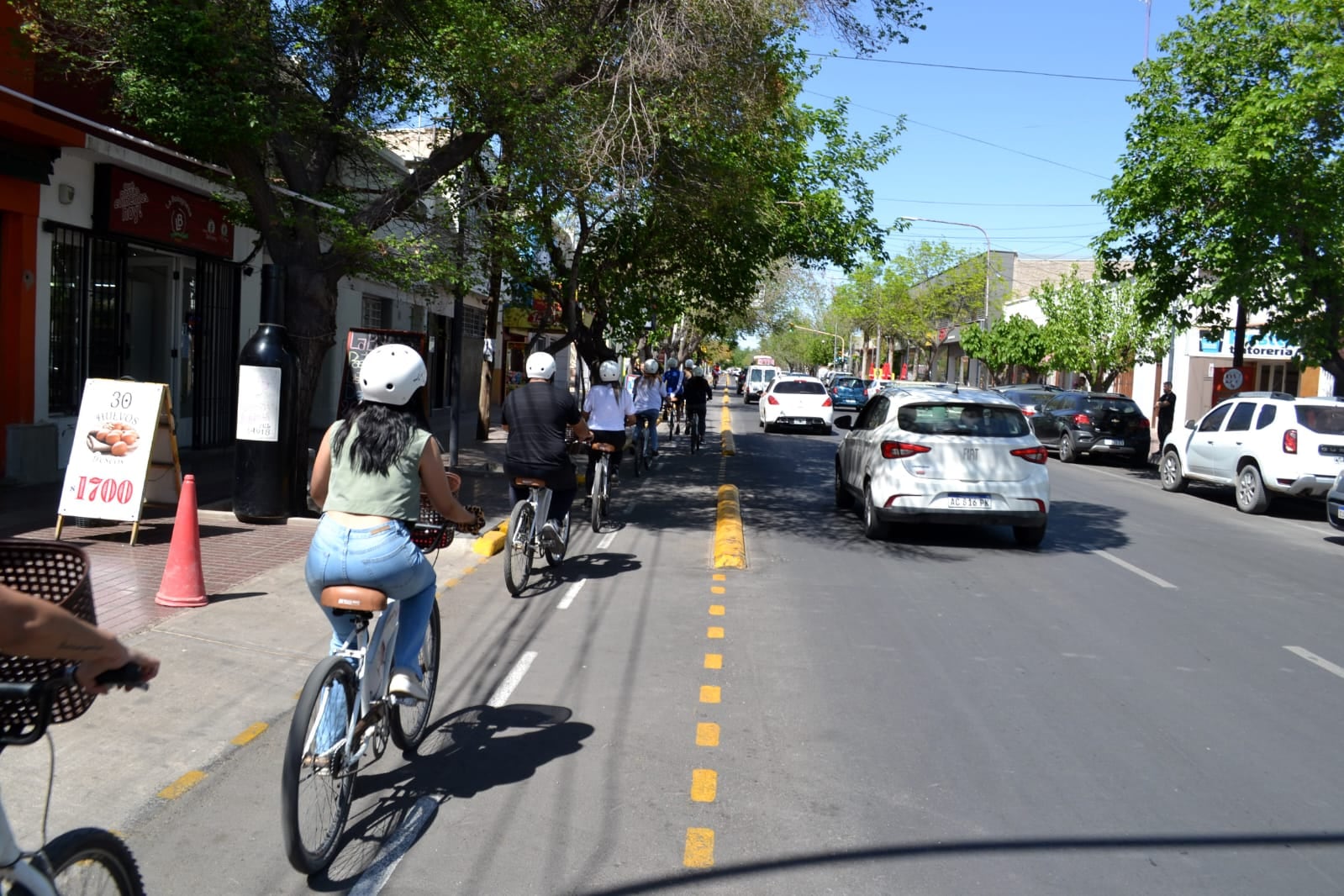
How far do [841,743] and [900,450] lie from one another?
6.48 m

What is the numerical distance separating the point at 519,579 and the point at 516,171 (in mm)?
5389

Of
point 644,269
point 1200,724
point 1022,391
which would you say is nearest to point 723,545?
point 1200,724

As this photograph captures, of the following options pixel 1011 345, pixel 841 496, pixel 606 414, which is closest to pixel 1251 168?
pixel 841 496

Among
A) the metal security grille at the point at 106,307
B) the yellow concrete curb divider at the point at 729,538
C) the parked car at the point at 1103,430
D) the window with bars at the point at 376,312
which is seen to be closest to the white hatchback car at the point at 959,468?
the yellow concrete curb divider at the point at 729,538

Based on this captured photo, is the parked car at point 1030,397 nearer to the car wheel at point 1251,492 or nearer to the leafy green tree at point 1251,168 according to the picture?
the leafy green tree at point 1251,168

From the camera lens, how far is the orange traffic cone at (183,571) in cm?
759

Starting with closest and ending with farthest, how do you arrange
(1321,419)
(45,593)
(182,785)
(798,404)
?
(45,593) → (182,785) → (1321,419) → (798,404)

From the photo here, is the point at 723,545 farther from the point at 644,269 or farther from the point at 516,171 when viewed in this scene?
the point at 644,269

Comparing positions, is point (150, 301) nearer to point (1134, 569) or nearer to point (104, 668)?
point (1134, 569)

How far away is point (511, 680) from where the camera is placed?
6547 mm

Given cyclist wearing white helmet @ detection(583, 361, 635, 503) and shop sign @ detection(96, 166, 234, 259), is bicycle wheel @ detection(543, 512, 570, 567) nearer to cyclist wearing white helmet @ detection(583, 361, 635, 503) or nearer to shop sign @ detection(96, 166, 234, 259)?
cyclist wearing white helmet @ detection(583, 361, 635, 503)

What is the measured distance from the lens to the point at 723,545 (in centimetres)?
1105

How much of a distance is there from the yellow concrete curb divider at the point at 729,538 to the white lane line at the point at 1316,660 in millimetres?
4406

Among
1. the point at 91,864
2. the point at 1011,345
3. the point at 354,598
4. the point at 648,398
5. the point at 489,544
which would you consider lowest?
the point at 489,544
